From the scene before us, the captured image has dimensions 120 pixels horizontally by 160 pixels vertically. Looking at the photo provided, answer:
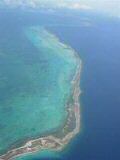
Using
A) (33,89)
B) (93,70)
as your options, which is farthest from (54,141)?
(93,70)

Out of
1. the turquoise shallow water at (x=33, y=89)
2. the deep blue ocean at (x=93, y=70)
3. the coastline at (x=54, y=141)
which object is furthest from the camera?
the turquoise shallow water at (x=33, y=89)

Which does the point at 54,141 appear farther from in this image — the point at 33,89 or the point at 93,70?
the point at 93,70

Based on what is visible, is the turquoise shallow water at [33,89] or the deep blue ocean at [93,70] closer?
the deep blue ocean at [93,70]

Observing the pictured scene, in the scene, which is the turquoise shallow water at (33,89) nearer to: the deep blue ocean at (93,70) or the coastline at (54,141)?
the coastline at (54,141)

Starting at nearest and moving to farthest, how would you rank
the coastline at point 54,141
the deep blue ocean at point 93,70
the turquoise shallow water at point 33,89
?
the coastline at point 54,141 → the deep blue ocean at point 93,70 → the turquoise shallow water at point 33,89

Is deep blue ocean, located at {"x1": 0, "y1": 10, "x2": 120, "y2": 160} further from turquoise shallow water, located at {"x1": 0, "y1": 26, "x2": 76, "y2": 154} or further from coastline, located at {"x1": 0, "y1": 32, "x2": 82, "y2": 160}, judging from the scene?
turquoise shallow water, located at {"x1": 0, "y1": 26, "x2": 76, "y2": 154}

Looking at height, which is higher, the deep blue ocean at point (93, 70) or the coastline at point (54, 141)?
the coastline at point (54, 141)

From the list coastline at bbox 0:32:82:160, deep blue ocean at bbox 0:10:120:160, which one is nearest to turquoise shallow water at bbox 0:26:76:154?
coastline at bbox 0:32:82:160

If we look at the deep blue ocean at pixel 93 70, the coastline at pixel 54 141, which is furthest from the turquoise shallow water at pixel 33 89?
the deep blue ocean at pixel 93 70
